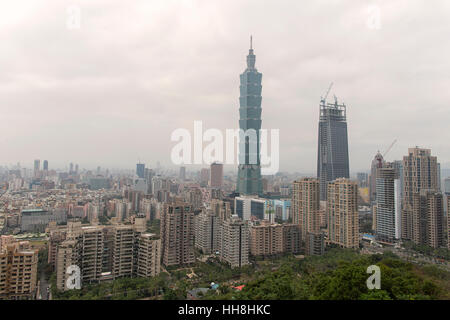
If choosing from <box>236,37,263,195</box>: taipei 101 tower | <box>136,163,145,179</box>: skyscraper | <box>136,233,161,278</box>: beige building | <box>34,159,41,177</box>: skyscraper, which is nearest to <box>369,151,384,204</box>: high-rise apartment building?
<box>236,37,263,195</box>: taipei 101 tower

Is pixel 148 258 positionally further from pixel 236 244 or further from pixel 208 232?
pixel 208 232

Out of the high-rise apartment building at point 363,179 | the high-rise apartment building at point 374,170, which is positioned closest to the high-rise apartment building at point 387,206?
the high-rise apartment building at point 374,170

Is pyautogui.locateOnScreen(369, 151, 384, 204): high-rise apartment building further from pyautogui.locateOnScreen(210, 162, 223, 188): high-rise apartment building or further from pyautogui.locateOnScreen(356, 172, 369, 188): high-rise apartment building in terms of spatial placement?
pyautogui.locateOnScreen(210, 162, 223, 188): high-rise apartment building

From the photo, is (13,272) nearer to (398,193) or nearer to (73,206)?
(73,206)

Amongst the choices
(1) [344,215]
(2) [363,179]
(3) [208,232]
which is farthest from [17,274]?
(2) [363,179]

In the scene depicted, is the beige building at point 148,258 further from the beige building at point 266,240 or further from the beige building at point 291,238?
the beige building at point 291,238
